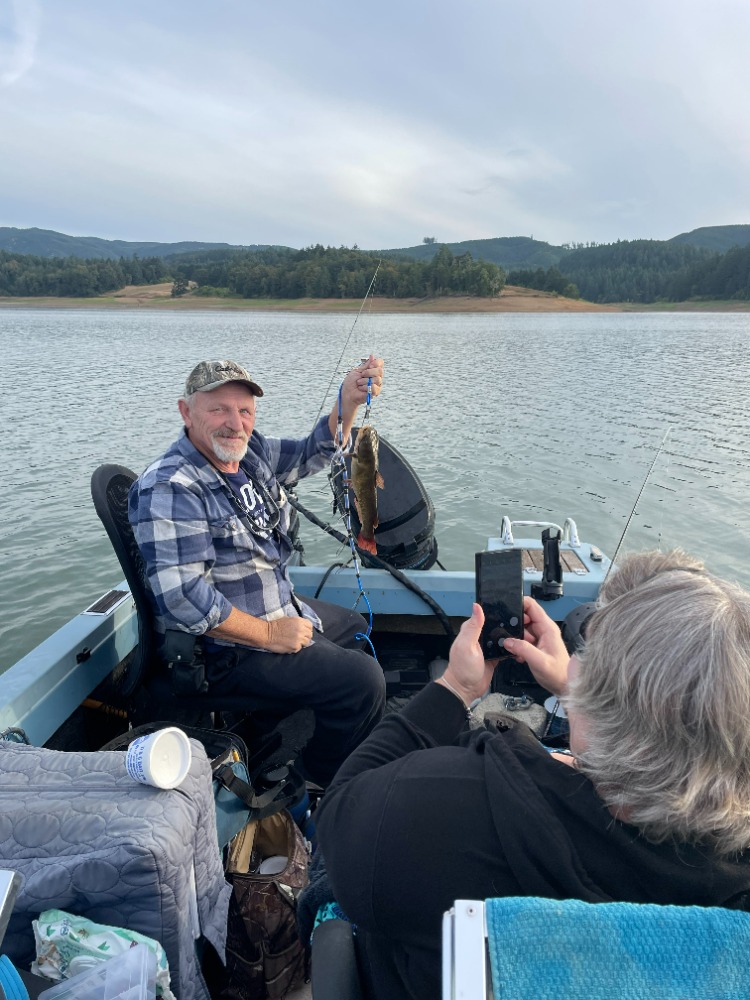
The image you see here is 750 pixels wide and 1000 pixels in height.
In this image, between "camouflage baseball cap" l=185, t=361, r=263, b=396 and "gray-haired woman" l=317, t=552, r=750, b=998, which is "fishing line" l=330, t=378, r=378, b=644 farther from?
"gray-haired woman" l=317, t=552, r=750, b=998

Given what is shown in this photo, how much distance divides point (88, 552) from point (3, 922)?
7096mm

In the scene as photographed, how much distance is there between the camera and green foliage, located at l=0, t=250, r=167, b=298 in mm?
66125

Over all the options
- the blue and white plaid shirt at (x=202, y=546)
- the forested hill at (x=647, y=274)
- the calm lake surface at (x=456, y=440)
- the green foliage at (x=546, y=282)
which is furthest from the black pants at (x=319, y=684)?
the forested hill at (x=647, y=274)

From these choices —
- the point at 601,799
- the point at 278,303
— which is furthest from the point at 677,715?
the point at 278,303

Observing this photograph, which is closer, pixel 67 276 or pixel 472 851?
pixel 472 851

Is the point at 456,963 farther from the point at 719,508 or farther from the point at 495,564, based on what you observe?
the point at 719,508

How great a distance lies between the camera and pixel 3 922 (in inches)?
40.3

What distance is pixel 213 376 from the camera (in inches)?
113

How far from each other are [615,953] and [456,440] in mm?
12548

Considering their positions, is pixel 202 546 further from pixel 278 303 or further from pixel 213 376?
pixel 278 303

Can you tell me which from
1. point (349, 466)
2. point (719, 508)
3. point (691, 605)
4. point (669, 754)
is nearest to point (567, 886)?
point (669, 754)

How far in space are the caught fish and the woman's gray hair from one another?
9.18 ft

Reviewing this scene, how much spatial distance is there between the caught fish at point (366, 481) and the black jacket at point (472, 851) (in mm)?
2684

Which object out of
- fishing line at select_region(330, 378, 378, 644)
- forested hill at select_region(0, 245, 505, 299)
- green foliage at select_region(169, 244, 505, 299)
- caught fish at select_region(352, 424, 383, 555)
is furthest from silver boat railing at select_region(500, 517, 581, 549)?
green foliage at select_region(169, 244, 505, 299)
